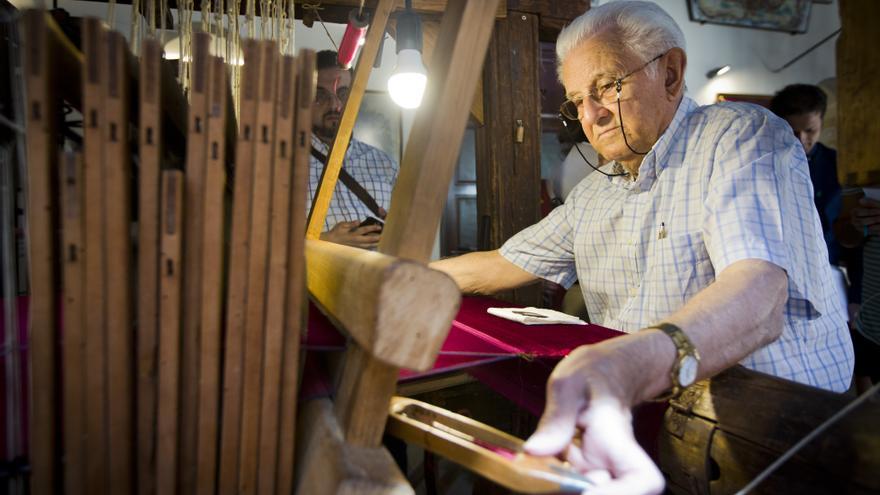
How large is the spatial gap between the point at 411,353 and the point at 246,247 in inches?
11.2

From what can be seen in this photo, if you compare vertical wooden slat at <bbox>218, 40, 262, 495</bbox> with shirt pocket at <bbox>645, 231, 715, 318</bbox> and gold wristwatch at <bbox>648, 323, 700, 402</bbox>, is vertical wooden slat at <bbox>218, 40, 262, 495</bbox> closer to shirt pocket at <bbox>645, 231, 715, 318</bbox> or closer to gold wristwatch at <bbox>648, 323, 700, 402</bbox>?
gold wristwatch at <bbox>648, 323, 700, 402</bbox>

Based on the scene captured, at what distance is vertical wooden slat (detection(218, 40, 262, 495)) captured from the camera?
695 mm

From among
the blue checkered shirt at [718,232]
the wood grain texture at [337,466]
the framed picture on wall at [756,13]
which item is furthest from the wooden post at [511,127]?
the framed picture on wall at [756,13]

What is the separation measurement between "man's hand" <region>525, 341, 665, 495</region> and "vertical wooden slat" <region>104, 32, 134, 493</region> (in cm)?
56

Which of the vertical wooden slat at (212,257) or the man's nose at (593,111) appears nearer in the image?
the vertical wooden slat at (212,257)

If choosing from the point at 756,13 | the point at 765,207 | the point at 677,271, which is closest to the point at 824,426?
the point at 765,207

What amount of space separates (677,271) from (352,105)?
113 cm

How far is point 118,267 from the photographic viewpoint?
67cm

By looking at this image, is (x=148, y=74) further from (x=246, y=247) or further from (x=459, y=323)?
(x=459, y=323)

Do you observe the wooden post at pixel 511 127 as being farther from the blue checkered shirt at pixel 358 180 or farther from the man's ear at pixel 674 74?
the man's ear at pixel 674 74

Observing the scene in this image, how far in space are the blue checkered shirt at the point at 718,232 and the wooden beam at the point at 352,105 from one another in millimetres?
971

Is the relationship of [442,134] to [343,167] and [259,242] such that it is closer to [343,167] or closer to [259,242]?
[259,242]

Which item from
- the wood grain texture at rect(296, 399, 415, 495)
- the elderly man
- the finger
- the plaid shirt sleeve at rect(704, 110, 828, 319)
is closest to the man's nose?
the elderly man

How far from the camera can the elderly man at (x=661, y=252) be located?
748mm
